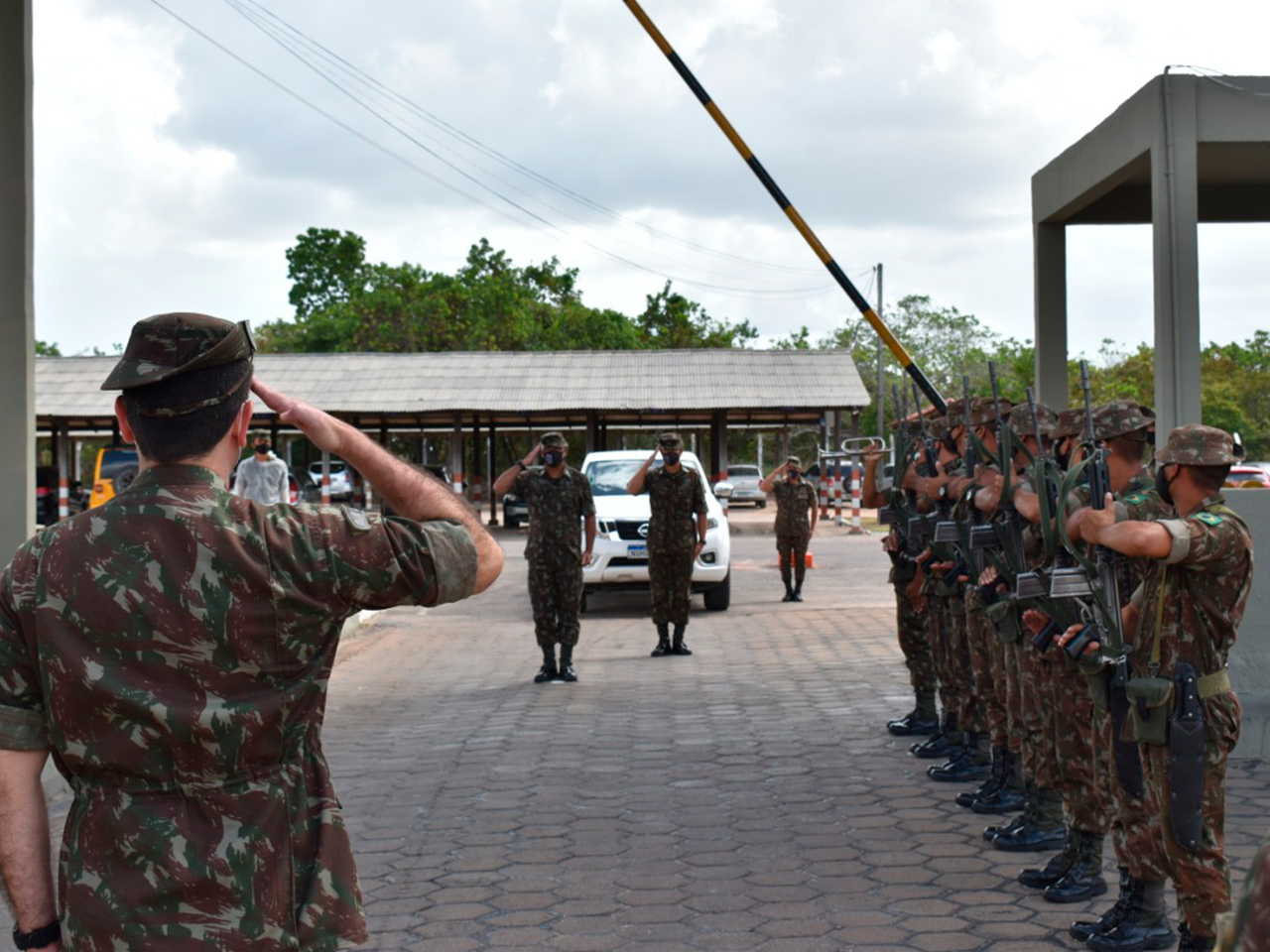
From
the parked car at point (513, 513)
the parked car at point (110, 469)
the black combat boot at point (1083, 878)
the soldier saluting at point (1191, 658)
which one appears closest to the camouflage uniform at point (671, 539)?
the black combat boot at point (1083, 878)

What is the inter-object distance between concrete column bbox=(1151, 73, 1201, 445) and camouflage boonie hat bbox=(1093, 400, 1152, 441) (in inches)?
103

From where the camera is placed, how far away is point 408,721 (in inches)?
361

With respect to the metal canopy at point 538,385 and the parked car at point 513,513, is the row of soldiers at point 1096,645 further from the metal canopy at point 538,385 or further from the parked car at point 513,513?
the parked car at point 513,513

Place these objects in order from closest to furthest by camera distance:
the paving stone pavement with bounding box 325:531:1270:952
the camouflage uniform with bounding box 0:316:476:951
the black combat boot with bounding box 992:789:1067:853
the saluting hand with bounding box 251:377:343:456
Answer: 1. the camouflage uniform with bounding box 0:316:476:951
2. the saluting hand with bounding box 251:377:343:456
3. the paving stone pavement with bounding box 325:531:1270:952
4. the black combat boot with bounding box 992:789:1067:853

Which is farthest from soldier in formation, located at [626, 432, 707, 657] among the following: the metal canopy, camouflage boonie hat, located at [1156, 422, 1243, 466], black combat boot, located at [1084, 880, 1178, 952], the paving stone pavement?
the metal canopy

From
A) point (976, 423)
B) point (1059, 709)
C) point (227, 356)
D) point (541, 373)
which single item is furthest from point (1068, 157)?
point (541, 373)

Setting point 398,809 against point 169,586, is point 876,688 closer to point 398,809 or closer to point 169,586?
point 398,809

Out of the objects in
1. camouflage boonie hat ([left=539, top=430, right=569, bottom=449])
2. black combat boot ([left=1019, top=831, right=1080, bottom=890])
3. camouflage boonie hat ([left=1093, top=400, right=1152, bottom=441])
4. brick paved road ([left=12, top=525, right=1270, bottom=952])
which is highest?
camouflage boonie hat ([left=539, top=430, right=569, bottom=449])

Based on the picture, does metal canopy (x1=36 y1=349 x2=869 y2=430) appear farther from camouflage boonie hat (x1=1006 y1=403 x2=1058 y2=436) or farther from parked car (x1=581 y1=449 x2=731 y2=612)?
camouflage boonie hat (x1=1006 y1=403 x2=1058 y2=436)

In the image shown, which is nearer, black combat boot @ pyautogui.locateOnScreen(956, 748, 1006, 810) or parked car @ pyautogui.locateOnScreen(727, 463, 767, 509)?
black combat boot @ pyautogui.locateOnScreen(956, 748, 1006, 810)

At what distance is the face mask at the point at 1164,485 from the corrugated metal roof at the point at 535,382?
89.2 ft

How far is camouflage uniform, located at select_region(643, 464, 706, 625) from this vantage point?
1225cm

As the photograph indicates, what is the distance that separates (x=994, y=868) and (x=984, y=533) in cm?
144

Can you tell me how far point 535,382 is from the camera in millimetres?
34031
